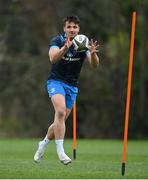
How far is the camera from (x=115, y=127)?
41500 millimetres

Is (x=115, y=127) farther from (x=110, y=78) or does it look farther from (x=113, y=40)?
(x=113, y=40)

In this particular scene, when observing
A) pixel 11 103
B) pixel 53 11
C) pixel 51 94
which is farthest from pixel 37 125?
pixel 51 94

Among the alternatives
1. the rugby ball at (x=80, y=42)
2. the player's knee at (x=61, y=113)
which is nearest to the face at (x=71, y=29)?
the rugby ball at (x=80, y=42)

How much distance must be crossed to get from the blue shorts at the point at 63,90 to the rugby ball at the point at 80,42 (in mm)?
682

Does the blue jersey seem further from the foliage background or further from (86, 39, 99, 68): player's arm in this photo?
the foliage background

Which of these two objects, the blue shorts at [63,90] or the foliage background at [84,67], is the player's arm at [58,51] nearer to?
the blue shorts at [63,90]

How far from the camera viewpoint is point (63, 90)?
42.3 ft

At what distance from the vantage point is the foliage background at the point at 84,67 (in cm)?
4103

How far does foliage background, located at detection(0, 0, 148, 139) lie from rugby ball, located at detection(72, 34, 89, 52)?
2730cm

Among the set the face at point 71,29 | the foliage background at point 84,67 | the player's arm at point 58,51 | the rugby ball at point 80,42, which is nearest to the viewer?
the player's arm at point 58,51

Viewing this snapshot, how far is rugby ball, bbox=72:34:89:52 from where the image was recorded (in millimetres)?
12594

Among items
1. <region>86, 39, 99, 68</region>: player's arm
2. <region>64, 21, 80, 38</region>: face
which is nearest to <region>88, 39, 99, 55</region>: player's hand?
<region>86, 39, 99, 68</region>: player's arm

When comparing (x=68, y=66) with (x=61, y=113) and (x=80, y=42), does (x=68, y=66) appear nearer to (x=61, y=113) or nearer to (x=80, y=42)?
(x=80, y=42)

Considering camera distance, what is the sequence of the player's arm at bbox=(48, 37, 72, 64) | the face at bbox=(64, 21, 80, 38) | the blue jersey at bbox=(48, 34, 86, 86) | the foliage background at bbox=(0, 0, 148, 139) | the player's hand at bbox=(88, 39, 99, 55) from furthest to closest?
1. the foliage background at bbox=(0, 0, 148, 139)
2. the blue jersey at bbox=(48, 34, 86, 86)
3. the face at bbox=(64, 21, 80, 38)
4. the player's hand at bbox=(88, 39, 99, 55)
5. the player's arm at bbox=(48, 37, 72, 64)
